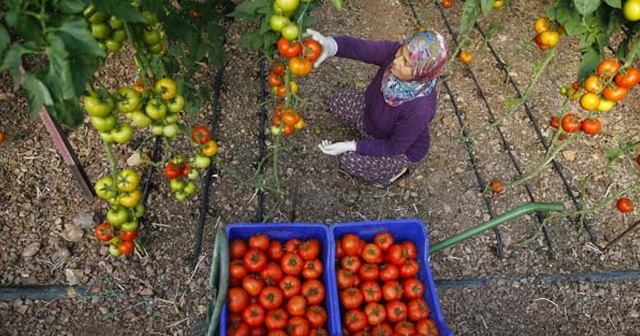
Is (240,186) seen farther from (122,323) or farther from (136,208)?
(122,323)

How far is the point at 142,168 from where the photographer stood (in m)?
2.39

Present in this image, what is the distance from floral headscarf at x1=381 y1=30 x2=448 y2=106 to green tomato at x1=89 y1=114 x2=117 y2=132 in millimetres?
1061

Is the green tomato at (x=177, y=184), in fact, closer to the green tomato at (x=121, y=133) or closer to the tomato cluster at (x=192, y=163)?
the tomato cluster at (x=192, y=163)

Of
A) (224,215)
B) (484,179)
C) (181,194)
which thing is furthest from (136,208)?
(484,179)

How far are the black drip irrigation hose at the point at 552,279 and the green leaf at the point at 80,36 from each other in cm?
175

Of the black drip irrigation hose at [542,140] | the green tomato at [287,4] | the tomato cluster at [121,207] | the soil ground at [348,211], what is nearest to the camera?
the green tomato at [287,4]

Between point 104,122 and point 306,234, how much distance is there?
861 mm

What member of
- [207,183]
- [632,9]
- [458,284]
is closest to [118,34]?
[207,183]

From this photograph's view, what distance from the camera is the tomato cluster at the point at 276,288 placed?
1.64 metres

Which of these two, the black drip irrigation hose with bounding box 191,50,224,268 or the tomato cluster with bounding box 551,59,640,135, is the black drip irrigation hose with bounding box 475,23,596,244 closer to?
the tomato cluster with bounding box 551,59,640,135

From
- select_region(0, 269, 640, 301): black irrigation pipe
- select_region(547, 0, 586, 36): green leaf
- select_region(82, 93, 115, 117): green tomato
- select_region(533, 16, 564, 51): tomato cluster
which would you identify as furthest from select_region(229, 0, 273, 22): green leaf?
select_region(0, 269, 640, 301): black irrigation pipe

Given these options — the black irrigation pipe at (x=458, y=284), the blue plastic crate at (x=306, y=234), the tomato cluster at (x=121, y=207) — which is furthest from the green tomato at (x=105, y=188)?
the black irrigation pipe at (x=458, y=284)

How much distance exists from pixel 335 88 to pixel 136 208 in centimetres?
151

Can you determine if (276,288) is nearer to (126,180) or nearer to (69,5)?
(126,180)
